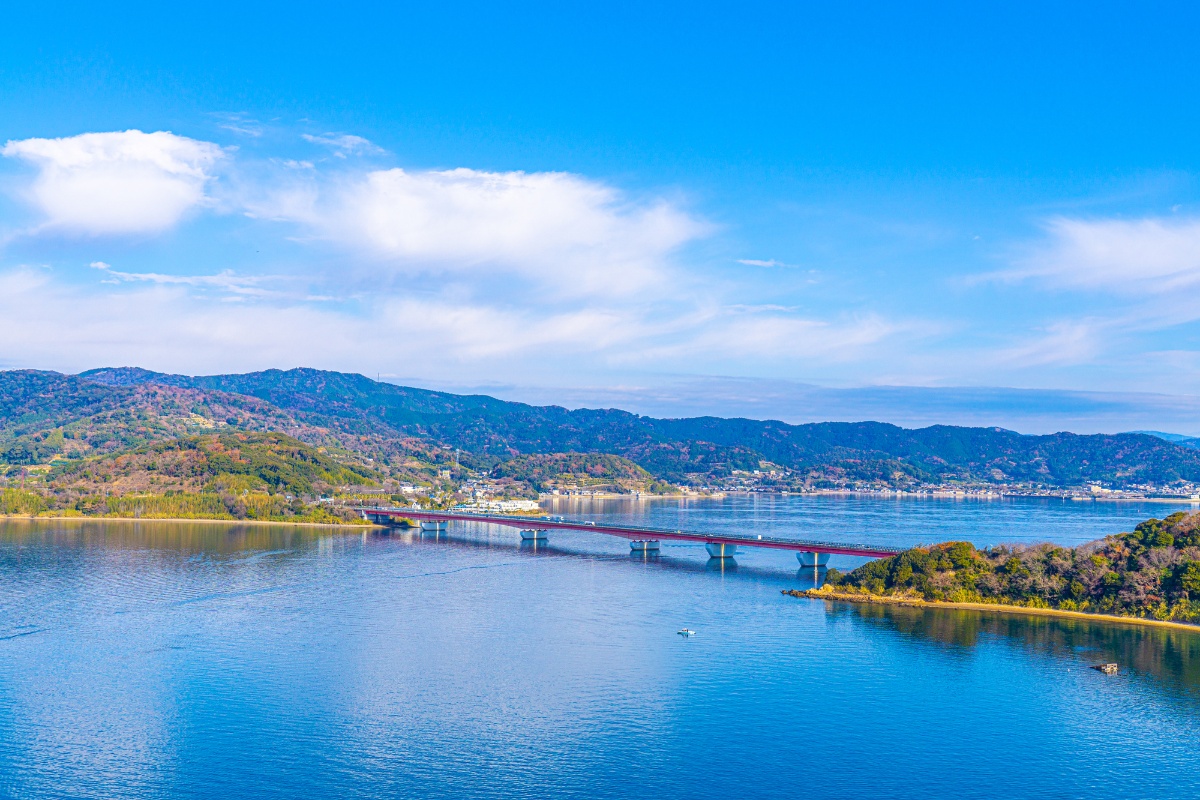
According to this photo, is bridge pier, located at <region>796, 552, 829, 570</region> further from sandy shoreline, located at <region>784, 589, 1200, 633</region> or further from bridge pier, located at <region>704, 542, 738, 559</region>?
sandy shoreline, located at <region>784, 589, 1200, 633</region>

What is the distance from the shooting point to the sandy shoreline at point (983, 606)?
6719 cm

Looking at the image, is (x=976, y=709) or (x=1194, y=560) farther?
(x=1194, y=560)

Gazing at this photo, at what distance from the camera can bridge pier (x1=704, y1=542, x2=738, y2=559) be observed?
366 ft

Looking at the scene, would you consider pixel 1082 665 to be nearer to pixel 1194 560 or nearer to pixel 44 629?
pixel 1194 560

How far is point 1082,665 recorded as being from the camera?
55.8m

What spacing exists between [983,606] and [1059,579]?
6.17 metres

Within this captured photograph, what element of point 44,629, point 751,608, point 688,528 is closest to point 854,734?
point 751,608

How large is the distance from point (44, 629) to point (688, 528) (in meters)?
102

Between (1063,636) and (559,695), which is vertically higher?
(1063,636)

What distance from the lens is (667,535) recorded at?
392ft

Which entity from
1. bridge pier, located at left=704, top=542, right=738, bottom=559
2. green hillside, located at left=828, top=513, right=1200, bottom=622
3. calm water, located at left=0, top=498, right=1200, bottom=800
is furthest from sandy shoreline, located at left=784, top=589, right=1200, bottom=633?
bridge pier, located at left=704, top=542, right=738, bottom=559

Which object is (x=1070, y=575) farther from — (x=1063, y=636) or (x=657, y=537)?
(x=657, y=537)

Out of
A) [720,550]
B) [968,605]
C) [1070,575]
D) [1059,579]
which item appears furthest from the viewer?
[720,550]

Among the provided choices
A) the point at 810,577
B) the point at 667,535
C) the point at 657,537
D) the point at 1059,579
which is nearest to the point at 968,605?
the point at 1059,579
